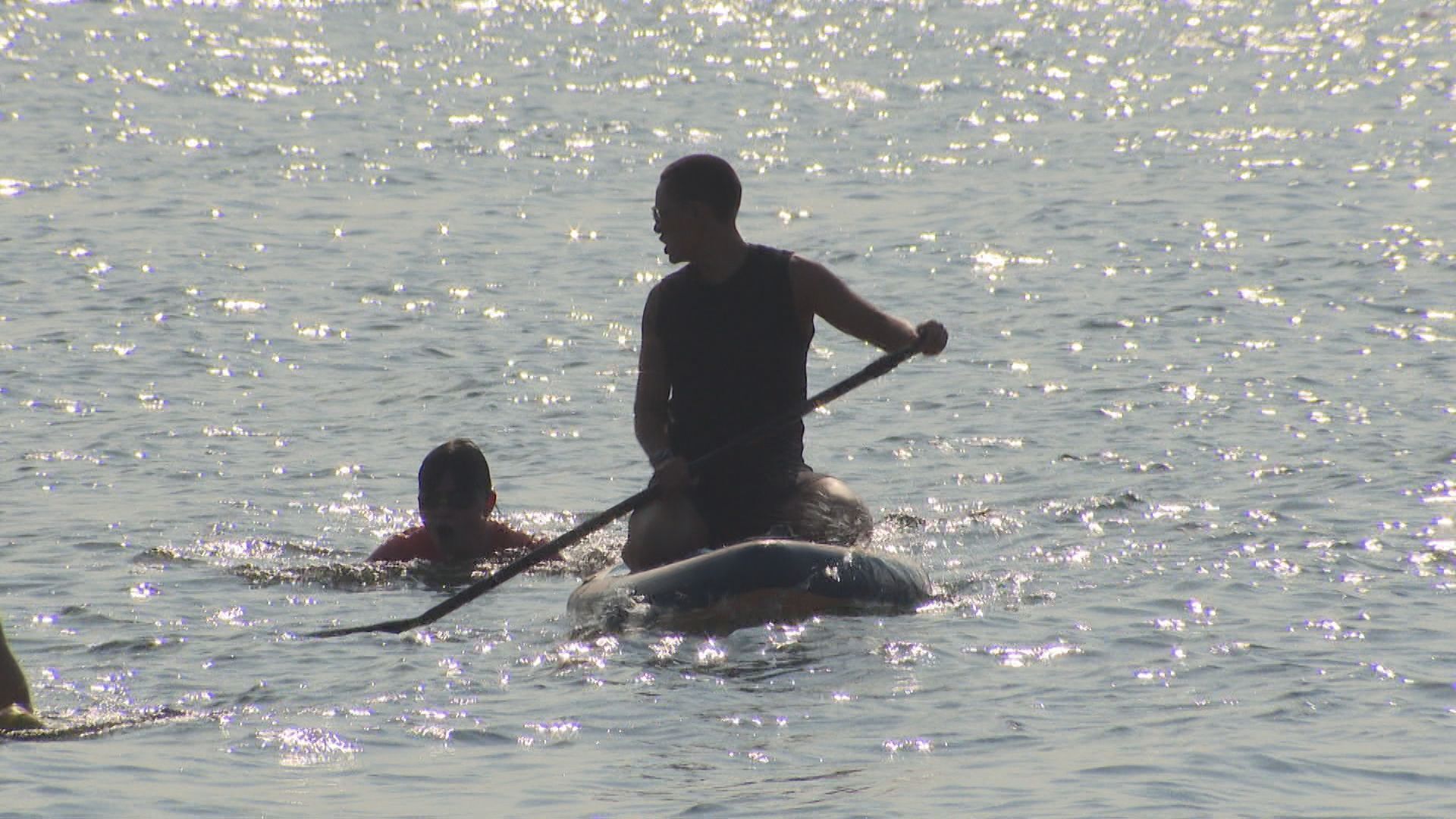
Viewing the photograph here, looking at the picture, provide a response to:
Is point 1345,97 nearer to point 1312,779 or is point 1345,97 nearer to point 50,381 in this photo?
point 50,381

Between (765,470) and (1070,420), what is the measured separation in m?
4.69

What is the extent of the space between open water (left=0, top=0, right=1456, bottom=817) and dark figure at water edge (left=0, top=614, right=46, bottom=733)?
8cm

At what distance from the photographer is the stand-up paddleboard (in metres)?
7.75

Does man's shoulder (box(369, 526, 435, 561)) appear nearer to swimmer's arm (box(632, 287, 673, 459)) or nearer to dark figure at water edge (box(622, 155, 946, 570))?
dark figure at water edge (box(622, 155, 946, 570))

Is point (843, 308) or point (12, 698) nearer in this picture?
point (12, 698)

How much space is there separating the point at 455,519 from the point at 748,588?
2101 mm

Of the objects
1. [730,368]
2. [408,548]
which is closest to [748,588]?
[730,368]

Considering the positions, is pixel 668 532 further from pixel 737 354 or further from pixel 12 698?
pixel 12 698

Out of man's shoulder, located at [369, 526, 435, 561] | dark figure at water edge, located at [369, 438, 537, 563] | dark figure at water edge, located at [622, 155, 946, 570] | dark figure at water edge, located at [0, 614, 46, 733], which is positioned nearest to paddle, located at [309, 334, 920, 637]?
dark figure at water edge, located at [622, 155, 946, 570]

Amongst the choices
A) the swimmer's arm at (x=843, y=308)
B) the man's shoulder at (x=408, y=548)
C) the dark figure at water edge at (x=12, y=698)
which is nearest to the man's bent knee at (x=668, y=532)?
the swimmer's arm at (x=843, y=308)

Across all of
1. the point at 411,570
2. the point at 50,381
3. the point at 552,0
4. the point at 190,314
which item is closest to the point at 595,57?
the point at 552,0

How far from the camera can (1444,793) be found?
6.09m

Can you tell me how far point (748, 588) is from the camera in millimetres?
7738

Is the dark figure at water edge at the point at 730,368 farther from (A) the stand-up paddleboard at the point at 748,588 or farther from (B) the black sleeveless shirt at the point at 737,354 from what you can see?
(A) the stand-up paddleboard at the point at 748,588
